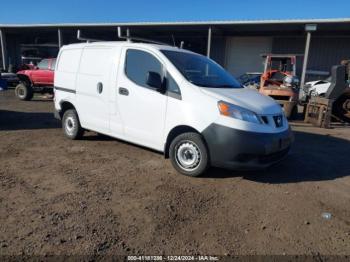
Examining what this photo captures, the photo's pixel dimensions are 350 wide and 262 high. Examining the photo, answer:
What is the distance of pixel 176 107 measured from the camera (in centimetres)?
454

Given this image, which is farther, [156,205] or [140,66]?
[140,66]

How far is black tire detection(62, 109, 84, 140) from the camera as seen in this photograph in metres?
6.30

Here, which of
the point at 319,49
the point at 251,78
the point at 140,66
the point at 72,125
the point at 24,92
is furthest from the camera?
the point at 319,49

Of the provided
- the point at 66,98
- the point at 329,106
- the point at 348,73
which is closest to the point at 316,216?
the point at 66,98

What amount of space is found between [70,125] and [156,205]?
3577 millimetres

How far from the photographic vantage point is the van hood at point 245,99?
4.30 m

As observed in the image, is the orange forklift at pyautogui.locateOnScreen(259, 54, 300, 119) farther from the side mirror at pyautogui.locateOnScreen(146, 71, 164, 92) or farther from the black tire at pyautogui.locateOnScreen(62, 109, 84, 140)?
the side mirror at pyautogui.locateOnScreen(146, 71, 164, 92)

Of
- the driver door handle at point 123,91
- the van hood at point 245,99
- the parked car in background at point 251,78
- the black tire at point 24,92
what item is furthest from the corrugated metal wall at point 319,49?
the driver door handle at point 123,91

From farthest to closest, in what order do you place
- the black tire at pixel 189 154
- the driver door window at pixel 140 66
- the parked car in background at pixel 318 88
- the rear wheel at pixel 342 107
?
the parked car in background at pixel 318 88
the rear wheel at pixel 342 107
the driver door window at pixel 140 66
the black tire at pixel 189 154

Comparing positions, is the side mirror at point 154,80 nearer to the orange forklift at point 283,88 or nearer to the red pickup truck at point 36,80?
the orange forklift at point 283,88

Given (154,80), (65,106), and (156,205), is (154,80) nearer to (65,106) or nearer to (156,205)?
(156,205)

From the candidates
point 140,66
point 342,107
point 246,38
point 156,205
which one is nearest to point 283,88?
point 342,107

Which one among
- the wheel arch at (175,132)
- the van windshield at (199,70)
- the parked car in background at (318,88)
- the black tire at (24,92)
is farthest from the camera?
the parked car in background at (318,88)

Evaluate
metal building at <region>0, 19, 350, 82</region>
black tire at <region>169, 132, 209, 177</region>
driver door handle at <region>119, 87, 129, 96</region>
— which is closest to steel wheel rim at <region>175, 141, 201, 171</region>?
black tire at <region>169, 132, 209, 177</region>
